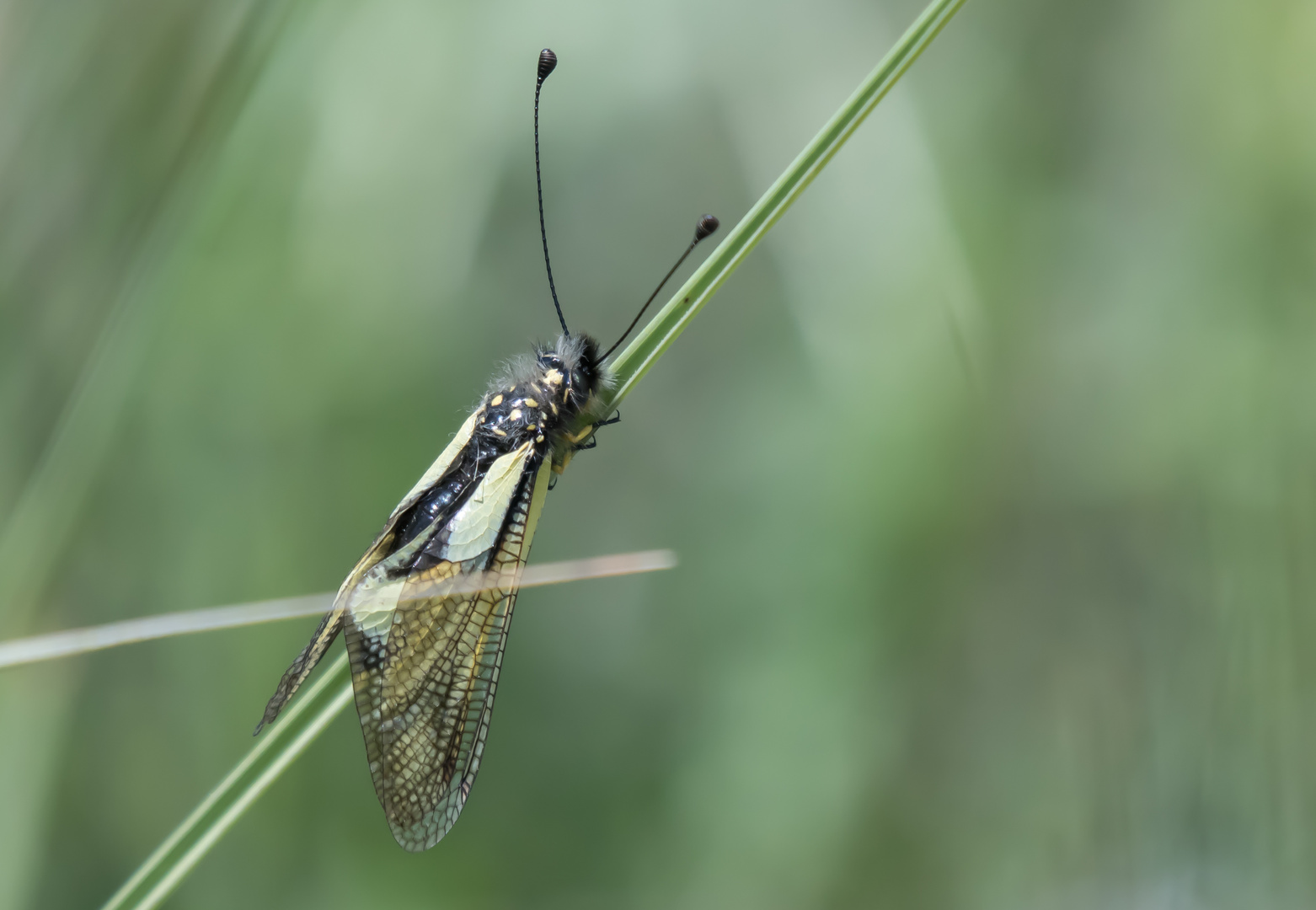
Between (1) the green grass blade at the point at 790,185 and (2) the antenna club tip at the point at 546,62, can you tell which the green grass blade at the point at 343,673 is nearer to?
(1) the green grass blade at the point at 790,185

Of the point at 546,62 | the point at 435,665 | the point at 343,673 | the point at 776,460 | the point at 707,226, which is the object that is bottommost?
the point at 776,460

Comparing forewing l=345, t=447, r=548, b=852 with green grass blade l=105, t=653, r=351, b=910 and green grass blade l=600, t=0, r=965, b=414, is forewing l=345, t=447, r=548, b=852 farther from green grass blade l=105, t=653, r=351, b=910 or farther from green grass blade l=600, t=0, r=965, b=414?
green grass blade l=600, t=0, r=965, b=414

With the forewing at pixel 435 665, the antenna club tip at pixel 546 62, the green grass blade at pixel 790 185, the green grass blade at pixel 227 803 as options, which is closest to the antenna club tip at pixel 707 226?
the green grass blade at pixel 790 185

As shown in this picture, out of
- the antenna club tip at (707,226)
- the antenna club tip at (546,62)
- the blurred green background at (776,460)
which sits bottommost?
the blurred green background at (776,460)

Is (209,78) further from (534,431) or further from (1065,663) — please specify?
(1065,663)

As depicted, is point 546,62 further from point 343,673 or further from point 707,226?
point 343,673

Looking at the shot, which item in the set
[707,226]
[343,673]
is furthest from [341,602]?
[707,226]

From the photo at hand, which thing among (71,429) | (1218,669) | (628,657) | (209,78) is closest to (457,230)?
(209,78)
